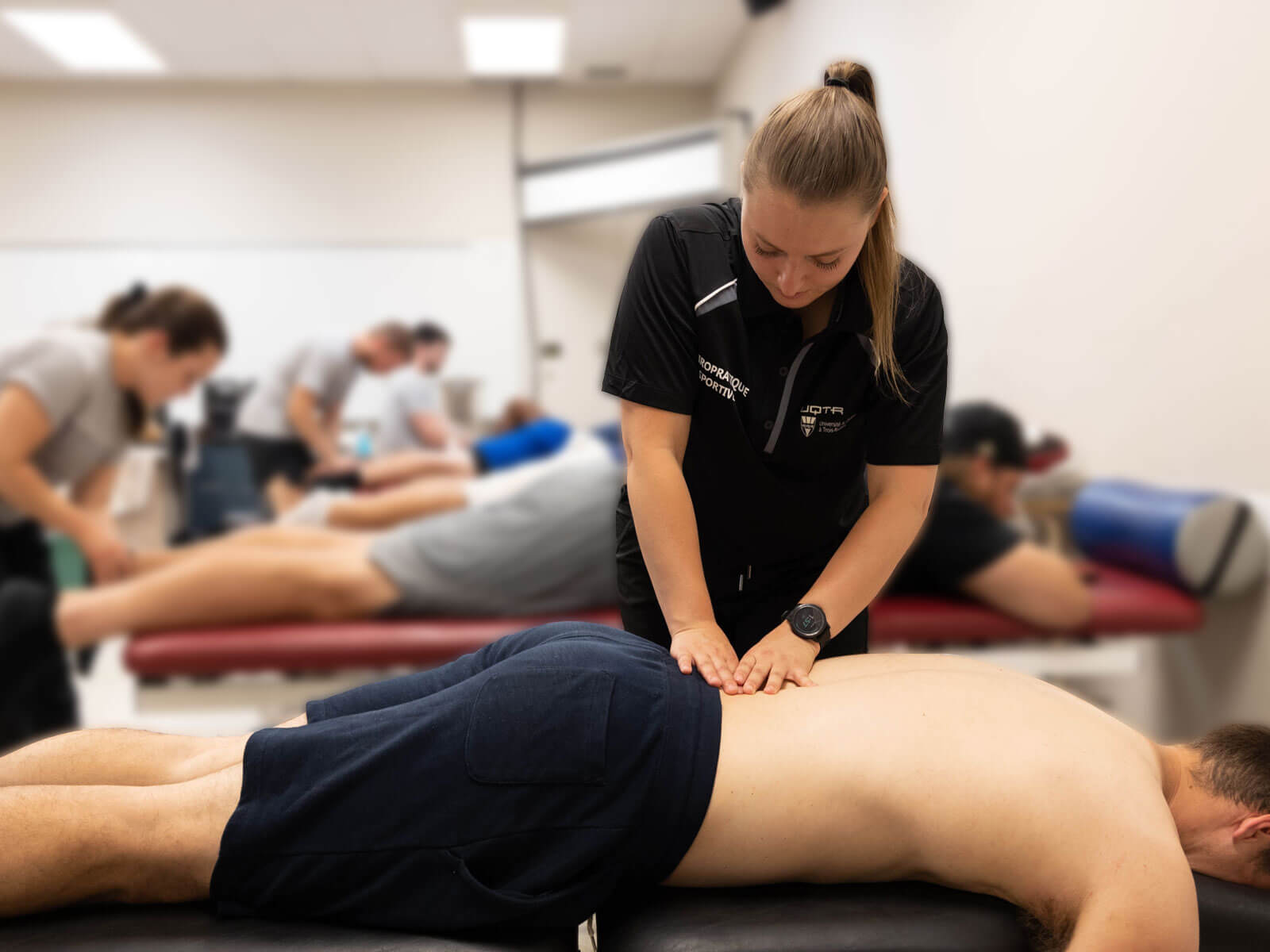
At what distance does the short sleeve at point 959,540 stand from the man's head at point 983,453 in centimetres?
10

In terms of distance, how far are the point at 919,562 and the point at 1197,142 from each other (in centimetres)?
105

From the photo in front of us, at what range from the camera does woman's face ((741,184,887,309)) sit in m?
0.94

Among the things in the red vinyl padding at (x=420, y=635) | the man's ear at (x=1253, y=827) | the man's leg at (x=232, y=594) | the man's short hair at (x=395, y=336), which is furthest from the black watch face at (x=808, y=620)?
the man's short hair at (x=395, y=336)

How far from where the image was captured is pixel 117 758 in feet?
3.54

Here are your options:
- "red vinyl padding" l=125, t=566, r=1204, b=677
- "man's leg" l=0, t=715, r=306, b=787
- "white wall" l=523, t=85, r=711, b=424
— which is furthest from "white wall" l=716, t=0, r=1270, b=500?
"white wall" l=523, t=85, r=711, b=424

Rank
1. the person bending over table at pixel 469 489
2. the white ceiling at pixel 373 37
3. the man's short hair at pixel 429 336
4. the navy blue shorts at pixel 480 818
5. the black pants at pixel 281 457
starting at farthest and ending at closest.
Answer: the white ceiling at pixel 373 37
the man's short hair at pixel 429 336
the black pants at pixel 281 457
the person bending over table at pixel 469 489
the navy blue shorts at pixel 480 818

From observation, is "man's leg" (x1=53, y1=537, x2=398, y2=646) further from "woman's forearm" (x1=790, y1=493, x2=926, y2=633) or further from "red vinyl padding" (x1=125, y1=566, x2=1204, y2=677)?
"woman's forearm" (x1=790, y1=493, x2=926, y2=633)

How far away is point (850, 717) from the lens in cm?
98

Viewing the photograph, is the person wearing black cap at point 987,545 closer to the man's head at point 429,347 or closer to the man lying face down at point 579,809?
the man lying face down at point 579,809

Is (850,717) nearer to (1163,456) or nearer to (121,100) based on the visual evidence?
(1163,456)

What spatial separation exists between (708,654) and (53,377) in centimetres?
165

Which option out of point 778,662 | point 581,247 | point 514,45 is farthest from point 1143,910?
point 581,247

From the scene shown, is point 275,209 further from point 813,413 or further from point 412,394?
point 813,413

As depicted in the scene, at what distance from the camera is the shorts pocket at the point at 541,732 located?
946 mm
